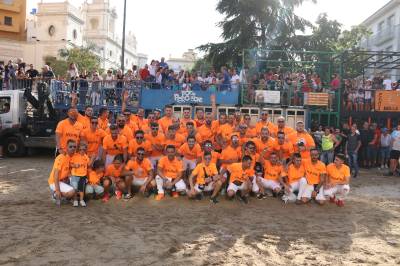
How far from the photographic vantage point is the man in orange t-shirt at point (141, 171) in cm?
857

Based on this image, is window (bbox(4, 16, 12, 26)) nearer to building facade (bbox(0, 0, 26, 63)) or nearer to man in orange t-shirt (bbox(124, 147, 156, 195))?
building facade (bbox(0, 0, 26, 63))

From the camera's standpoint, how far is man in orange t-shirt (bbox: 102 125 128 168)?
356 inches

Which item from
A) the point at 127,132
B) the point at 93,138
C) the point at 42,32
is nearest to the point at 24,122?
the point at 93,138

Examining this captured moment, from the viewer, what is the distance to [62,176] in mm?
7777

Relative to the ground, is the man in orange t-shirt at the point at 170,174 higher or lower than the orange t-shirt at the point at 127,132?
lower

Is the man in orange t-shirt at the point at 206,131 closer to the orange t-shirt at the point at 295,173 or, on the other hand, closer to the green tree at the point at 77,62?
the orange t-shirt at the point at 295,173

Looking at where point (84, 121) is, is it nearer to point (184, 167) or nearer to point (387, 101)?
point (184, 167)


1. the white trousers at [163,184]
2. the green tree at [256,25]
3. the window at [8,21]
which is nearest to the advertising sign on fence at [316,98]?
the white trousers at [163,184]

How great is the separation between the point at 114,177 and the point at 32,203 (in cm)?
160

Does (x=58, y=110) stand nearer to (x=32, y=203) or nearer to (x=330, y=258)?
(x=32, y=203)

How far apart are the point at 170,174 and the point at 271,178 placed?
210 cm

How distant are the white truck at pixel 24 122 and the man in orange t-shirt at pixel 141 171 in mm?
6831

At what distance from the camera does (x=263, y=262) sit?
5145 mm

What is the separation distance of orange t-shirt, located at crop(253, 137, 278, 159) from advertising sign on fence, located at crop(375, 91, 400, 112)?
7.46m
